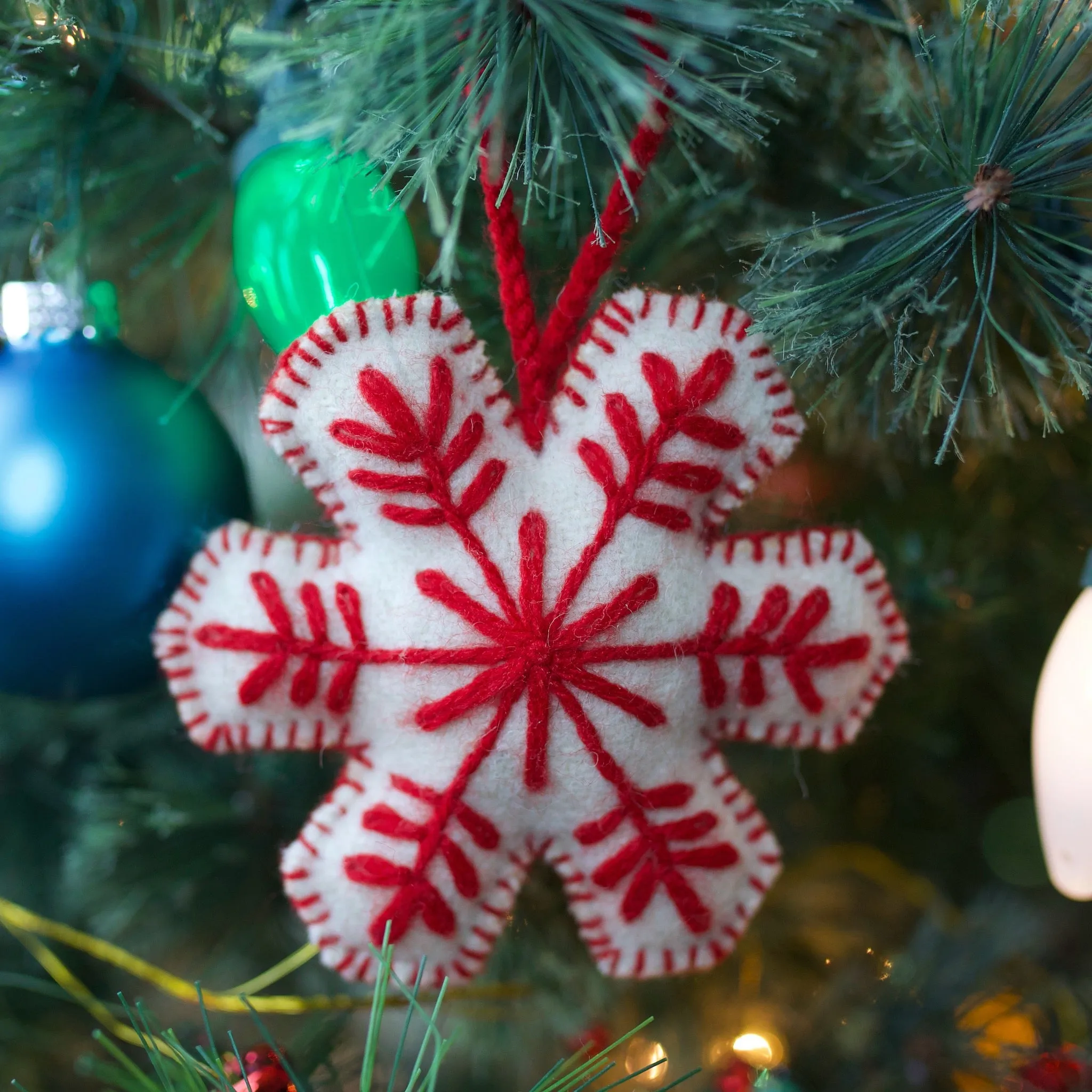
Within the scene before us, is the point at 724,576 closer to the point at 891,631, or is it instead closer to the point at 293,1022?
the point at 891,631

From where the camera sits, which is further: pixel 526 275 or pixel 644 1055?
pixel 644 1055

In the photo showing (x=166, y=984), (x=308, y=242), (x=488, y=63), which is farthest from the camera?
(x=166, y=984)

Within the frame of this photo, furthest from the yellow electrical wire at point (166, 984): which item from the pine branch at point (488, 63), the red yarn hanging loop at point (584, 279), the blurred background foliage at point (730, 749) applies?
the pine branch at point (488, 63)

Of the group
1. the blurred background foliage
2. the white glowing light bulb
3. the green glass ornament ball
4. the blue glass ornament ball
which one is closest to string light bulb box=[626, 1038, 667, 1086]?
the blurred background foliage

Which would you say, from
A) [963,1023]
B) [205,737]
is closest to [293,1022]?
[205,737]

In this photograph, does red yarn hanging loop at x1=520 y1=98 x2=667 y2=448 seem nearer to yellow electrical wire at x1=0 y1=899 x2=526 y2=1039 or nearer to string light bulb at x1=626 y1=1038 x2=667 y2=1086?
yellow electrical wire at x1=0 y1=899 x2=526 y2=1039

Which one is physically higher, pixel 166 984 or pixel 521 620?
pixel 521 620

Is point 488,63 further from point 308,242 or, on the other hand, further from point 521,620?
point 521,620

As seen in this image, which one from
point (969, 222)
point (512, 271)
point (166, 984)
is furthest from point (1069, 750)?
point (166, 984)
